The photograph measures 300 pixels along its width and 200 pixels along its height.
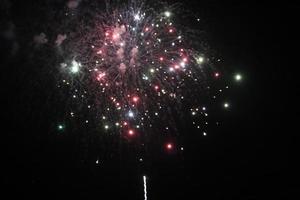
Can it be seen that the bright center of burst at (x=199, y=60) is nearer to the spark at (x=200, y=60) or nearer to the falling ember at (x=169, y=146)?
the spark at (x=200, y=60)

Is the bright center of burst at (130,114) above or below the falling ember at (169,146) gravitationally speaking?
below

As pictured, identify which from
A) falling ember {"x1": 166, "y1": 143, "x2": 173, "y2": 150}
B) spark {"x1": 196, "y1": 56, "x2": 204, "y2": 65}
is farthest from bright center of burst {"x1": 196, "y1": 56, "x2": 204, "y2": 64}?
falling ember {"x1": 166, "y1": 143, "x2": 173, "y2": 150}

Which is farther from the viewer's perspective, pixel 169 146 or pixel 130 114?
pixel 169 146

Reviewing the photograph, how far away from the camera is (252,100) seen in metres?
15.5

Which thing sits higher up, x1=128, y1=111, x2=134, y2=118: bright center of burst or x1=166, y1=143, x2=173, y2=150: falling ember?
x1=166, y1=143, x2=173, y2=150: falling ember

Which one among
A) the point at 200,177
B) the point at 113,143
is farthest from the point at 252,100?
the point at 113,143

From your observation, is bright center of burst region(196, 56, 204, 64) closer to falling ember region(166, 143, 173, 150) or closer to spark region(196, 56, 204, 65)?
spark region(196, 56, 204, 65)

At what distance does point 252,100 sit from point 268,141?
2.38m

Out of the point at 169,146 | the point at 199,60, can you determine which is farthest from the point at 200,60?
the point at 169,146

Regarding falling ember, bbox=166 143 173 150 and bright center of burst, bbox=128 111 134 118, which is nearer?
bright center of burst, bbox=128 111 134 118

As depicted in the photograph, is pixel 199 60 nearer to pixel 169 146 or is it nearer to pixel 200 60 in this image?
pixel 200 60

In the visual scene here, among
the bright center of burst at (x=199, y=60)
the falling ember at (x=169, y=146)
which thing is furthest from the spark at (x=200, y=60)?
the falling ember at (x=169, y=146)

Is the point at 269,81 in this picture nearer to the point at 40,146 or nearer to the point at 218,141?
the point at 218,141

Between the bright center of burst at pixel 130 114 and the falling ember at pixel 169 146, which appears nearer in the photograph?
the bright center of burst at pixel 130 114
